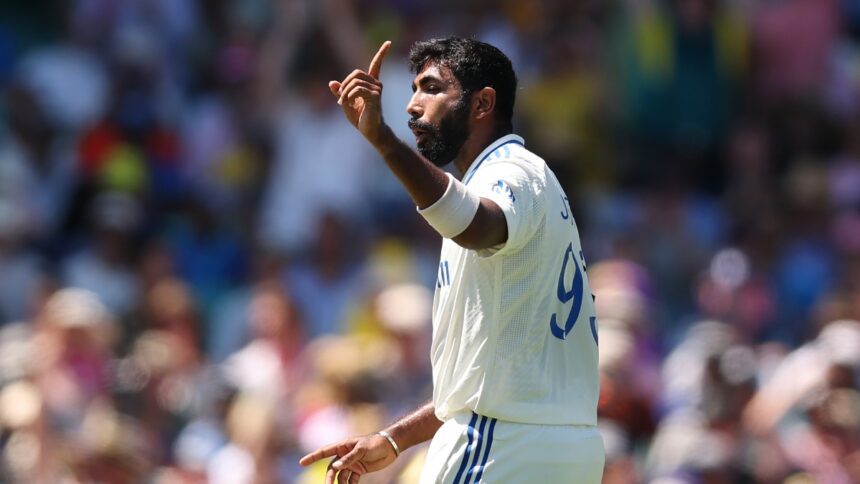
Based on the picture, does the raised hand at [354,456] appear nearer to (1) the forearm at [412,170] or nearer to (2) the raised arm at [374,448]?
(2) the raised arm at [374,448]

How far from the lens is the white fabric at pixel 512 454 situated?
4988 mm

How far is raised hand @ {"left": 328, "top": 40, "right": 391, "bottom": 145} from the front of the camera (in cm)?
470

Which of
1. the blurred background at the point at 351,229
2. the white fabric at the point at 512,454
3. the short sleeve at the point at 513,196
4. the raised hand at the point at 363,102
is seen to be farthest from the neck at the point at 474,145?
the blurred background at the point at 351,229

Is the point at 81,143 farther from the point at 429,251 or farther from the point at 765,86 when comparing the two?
the point at 765,86

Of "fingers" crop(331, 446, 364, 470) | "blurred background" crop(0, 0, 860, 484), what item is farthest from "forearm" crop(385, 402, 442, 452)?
"blurred background" crop(0, 0, 860, 484)

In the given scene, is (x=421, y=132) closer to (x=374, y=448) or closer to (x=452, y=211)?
(x=452, y=211)

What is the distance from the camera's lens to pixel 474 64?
5266 mm

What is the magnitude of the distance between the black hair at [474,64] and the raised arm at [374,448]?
108 centimetres

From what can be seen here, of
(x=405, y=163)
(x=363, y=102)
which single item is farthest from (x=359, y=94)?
(x=405, y=163)

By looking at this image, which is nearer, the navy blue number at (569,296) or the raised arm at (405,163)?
the raised arm at (405,163)

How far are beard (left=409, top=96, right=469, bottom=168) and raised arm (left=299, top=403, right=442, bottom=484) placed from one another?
3.02 ft

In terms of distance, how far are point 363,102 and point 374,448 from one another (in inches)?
53.7

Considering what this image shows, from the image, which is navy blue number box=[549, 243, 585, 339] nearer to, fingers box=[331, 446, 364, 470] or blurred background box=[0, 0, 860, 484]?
fingers box=[331, 446, 364, 470]

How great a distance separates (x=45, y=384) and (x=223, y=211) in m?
2.56
